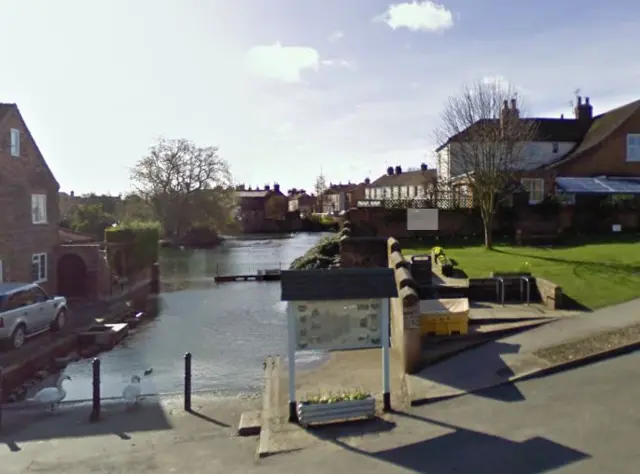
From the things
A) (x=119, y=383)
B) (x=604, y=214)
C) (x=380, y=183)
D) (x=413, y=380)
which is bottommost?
(x=119, y=383)

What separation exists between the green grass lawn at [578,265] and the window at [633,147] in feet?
39.5

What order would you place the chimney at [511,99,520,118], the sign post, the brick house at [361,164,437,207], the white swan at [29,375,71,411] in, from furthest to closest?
the brick house at [361,164,437,207], the chimney at [511,99,520,118], the white swan at [29,375,71,411], the sign post

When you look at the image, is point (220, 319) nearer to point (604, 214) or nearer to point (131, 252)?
point (131, 252)

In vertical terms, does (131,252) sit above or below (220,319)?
above

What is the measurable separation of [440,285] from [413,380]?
6278 millimetres

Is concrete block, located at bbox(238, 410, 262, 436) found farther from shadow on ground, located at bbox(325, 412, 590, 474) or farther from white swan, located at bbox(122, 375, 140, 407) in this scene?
white swan, located at bbox(122, 375, 140, 407)

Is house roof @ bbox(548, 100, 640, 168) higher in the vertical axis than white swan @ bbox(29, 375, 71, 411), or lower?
higher

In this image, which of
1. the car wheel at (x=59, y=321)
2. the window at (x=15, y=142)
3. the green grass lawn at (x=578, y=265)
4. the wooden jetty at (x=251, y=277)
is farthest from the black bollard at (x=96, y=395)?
the wooden jetty at (x=251, y=277)

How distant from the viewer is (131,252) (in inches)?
1216

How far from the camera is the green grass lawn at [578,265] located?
49.3 feet

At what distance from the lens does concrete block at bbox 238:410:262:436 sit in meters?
8.72

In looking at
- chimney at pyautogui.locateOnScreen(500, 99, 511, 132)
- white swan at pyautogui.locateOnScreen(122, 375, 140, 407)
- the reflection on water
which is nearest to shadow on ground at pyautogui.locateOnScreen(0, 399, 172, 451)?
white swan at pyautogui.locateOnScreen(122, 375, 140, 407)

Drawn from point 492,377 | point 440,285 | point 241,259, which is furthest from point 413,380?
point 241,259

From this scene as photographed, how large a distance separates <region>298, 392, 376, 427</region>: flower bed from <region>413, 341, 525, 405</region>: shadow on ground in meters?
1.02
